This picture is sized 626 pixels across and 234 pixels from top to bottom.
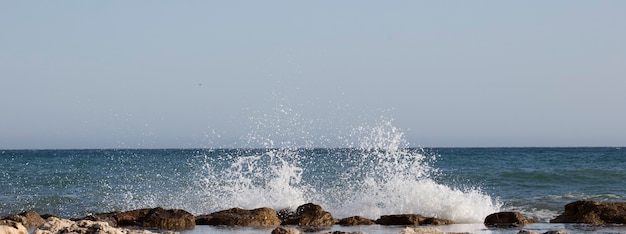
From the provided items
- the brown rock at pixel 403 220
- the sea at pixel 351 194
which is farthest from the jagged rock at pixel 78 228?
the brown rock at pixel 403 220

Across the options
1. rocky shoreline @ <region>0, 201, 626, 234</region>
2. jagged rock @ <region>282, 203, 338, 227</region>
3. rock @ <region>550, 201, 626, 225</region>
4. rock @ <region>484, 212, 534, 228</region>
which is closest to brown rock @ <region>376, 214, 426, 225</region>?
rocky shoreline @ <region>0, 201, 626, 234</region>

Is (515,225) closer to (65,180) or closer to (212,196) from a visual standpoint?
(212,196)

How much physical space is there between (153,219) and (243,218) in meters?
1.35

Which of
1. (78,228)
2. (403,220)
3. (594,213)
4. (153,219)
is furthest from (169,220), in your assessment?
(594,213)

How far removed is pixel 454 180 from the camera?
3134 centimetres

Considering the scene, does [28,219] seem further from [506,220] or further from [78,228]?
[506,220]

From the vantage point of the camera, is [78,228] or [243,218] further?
[243,218]

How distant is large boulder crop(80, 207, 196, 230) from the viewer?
1405 centimetres

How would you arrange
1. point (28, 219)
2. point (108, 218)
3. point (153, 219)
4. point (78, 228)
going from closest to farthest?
point (78, 228)
point (28, 219)
point (153, 219)
point (108, 218)

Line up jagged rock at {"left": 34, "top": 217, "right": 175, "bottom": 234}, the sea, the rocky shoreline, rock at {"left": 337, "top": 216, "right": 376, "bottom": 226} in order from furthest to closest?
the sea
rock at {"left": 337, "top": 216, "right": 376, "bottom": 226}
the rocky shoreline
jagged rock at {"left": 34, "top": 217, "right": 175, "bottom": 234}

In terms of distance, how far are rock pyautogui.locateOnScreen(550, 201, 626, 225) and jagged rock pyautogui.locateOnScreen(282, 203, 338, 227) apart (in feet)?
11.9

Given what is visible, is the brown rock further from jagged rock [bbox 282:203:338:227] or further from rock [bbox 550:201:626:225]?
rock [bbox 550:201:626:225]

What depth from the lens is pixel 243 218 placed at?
14.5 m

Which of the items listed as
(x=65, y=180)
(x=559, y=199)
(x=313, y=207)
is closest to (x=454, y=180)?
(x=559, y=199)
